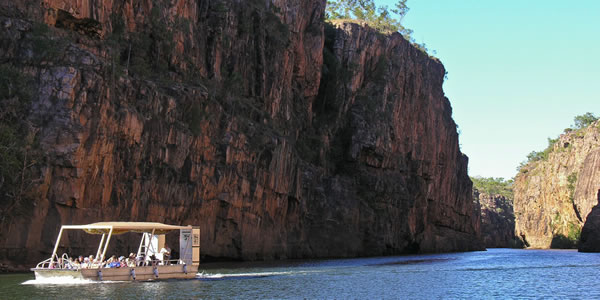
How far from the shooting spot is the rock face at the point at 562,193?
13925cm

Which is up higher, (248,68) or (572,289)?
(248,68)

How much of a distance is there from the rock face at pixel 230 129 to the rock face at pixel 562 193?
2806 centimetres

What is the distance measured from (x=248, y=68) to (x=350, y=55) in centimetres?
3342

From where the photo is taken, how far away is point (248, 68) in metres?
87.4

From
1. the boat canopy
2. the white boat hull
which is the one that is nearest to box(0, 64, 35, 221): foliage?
the boat canopy

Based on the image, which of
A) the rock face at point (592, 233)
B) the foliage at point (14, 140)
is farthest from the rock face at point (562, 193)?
the foliage at point (14, 140)

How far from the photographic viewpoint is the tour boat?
43.9 meters

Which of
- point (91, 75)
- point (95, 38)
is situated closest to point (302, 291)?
→ point (91, 75)

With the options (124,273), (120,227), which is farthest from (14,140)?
(124,273)

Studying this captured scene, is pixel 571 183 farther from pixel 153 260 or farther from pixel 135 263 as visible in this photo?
pixel 135 263

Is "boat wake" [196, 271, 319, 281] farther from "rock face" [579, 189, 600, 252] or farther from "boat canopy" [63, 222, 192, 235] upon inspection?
"rock face" [579, 189, 600, 252]

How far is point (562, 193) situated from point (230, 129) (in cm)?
11032

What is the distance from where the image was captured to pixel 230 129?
255ft

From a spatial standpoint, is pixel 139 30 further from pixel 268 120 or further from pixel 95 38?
pixel 268 120
